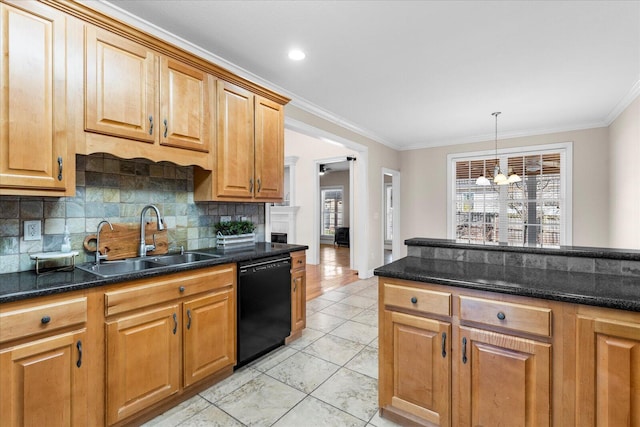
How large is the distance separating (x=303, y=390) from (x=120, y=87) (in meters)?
2.42

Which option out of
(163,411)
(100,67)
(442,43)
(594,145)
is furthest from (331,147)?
(163,411)

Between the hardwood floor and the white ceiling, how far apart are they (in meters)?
2.71

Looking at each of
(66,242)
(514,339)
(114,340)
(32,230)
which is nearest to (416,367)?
(514,339)

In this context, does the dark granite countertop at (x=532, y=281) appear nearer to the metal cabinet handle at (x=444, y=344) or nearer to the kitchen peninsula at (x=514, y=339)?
the kitchen peninsula at (x=514, y=339)

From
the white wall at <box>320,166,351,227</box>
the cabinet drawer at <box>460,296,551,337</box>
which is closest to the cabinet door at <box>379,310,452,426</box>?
the cabinet drawer at <box>460,296,551,337</box>

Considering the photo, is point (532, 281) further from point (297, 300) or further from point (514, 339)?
point (297, 300)

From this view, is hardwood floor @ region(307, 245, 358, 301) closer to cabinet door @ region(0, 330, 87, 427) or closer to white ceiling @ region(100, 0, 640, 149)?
white ceiling @ region(100, 0, 640, 149)

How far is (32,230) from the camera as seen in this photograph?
72.2 inches

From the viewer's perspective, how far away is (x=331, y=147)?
6531mm

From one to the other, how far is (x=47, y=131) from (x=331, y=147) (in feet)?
Result: 17.4

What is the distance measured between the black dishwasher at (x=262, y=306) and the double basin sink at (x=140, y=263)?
35cm

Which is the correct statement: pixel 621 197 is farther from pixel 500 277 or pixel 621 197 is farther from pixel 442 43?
pixel 500 277

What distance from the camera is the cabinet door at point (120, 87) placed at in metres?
1.78

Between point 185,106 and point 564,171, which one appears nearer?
point 185,106
